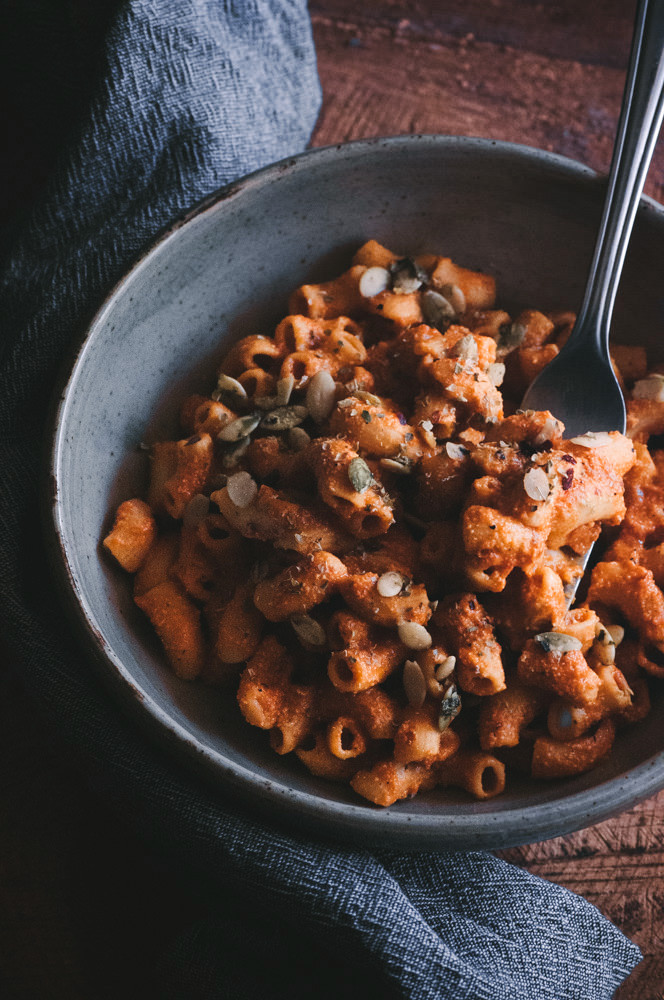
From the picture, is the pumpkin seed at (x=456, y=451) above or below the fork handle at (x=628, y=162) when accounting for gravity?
below

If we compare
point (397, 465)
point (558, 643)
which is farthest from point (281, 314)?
point (558, 643)

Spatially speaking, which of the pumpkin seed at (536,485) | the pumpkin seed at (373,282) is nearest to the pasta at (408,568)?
the pumpkin seed at (536,485)

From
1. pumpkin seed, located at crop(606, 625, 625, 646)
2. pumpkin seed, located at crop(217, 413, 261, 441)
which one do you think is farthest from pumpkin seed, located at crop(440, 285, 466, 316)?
pumpkin seed, located at crop(606, 625, 625, 646)

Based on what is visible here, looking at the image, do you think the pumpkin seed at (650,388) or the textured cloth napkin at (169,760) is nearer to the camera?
the textured cloth napkin at (169,760)

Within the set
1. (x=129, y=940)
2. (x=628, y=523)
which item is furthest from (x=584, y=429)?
(x=129, y=940)

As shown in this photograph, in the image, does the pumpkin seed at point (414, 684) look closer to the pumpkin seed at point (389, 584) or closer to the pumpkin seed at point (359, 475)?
the pumpkin seed at point (389, 584)

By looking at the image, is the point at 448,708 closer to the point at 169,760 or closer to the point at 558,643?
the point at 558,643

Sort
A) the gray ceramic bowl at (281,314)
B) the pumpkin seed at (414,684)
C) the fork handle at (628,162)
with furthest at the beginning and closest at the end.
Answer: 1. the fork handle at (628,162)
2. the pumpkin seed at (414,684)
3. the gray ceramic bowl at (281,314)
